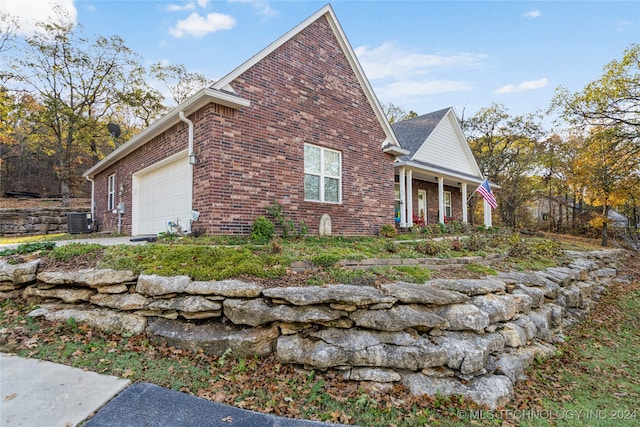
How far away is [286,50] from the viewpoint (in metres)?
7.75

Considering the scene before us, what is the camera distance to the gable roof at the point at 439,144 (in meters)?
13.7

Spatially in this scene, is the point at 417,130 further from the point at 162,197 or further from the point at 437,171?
the point at 162,197

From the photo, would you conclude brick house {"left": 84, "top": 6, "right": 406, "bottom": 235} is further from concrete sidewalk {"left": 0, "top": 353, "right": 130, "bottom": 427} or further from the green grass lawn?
concrete sidewalk {"left": 0, "top": 353, "right": 130, "bottom": 427}

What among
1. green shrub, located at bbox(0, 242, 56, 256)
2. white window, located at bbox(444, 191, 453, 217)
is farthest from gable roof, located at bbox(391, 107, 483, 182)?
green shrub, located at bbox(0, 242, 56, 256)

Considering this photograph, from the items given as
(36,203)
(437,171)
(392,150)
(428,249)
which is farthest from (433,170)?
(36,203)

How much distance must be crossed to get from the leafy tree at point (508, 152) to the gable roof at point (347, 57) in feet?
51.1

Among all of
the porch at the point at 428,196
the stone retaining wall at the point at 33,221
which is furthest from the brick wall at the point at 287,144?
the stone retaining wall at the point at 33,221

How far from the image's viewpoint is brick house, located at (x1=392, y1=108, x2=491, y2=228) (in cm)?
1275

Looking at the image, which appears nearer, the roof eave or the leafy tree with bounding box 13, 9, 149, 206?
the roof eave

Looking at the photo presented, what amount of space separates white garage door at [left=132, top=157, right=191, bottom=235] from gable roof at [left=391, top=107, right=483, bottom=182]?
28.3 feet

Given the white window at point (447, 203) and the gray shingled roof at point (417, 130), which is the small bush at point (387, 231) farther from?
the white window at point (447, 203)

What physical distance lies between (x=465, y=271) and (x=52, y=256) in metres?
6.71

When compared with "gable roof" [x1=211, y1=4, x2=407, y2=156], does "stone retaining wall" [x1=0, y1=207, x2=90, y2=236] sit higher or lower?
lower

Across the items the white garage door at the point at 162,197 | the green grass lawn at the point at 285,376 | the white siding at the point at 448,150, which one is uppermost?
the white siding at the point at 448,150
